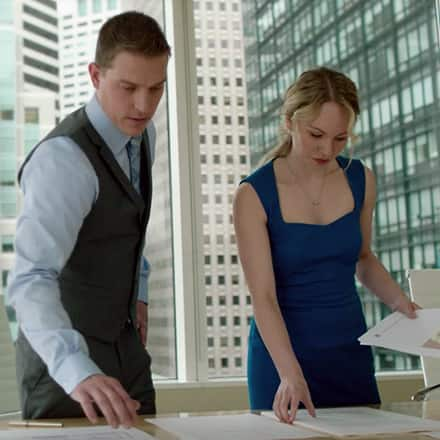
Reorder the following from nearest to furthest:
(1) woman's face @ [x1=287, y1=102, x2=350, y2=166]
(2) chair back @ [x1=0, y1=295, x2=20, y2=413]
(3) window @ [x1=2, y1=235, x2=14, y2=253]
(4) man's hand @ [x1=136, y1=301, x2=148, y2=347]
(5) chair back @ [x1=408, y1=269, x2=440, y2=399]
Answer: (4) man's hand @ [x1=136, y1=301, x2=148, y2=347], (1) woman's face @ [x1=287, y1=102, x2=350, y2=166], (5) chair back @ [x1=408, y1=269, x2=440, y2=399], (2) chair back @ [x1=0, y1=295, x2=20, y2=413], (3) window @ [x1=2, y1=235, x2=14, y2=253]

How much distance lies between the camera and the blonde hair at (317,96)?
202 cm

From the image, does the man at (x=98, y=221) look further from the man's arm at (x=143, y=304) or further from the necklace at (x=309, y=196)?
the necklace at (x=309, y=196)

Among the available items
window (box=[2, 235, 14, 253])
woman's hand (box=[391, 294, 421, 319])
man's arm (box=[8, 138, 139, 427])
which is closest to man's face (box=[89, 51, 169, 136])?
man's arm (box=[8, 138, 139, 427])

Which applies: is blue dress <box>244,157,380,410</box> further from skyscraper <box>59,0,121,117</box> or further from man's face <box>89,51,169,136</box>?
skyscraper <box>59,0,121,117</box>

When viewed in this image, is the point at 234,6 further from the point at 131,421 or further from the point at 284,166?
the point at 131,421

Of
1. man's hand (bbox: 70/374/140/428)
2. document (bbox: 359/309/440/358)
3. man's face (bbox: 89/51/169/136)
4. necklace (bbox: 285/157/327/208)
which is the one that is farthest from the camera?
necklace (bbox: 285/157/327/208)

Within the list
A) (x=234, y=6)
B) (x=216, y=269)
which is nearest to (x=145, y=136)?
(x=216, y=269)

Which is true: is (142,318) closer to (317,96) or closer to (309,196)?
(309,196)

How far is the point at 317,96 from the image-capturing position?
79.7 inches

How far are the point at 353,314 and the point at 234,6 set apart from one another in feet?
8.55

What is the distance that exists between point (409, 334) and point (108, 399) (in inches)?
36.4

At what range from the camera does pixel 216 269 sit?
4102 millimetres

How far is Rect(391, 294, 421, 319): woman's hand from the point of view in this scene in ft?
6.53

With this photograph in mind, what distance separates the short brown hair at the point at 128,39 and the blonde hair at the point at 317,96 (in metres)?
0.55
